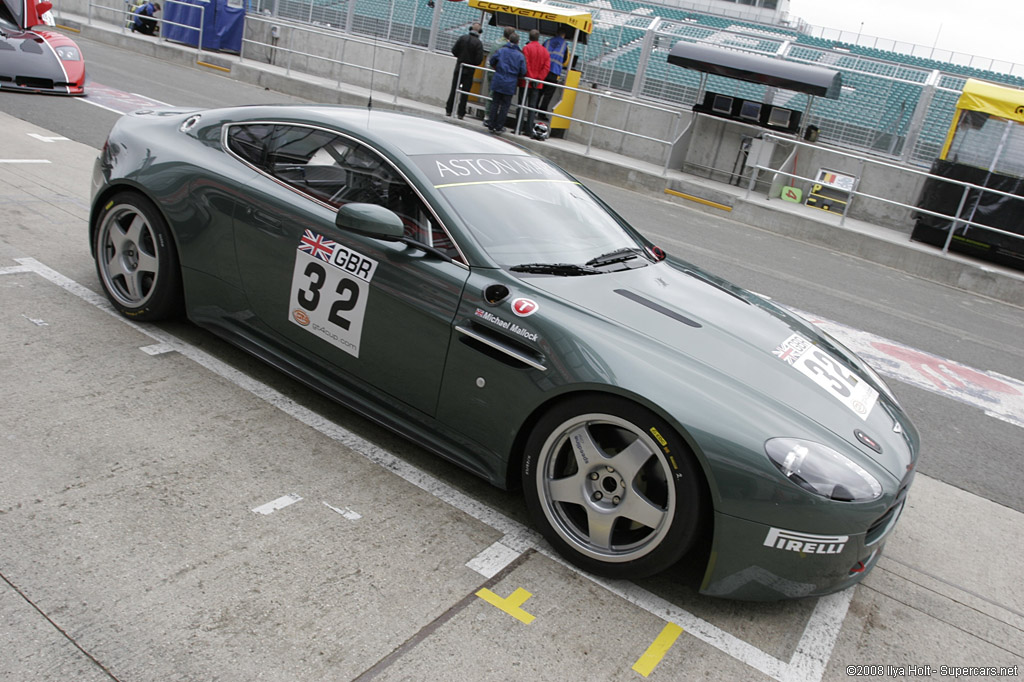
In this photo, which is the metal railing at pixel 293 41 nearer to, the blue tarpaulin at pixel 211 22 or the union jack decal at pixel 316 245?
the blue tarpaulin at pixel 211 22

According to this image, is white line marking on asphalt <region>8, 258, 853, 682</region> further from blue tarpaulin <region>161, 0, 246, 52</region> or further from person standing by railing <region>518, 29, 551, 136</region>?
blue tarpaulin <region>161, 0, 246, 52</region>

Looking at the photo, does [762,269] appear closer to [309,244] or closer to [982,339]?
[982,339]

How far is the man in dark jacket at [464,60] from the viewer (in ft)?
57.2

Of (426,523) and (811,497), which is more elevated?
(811,497)

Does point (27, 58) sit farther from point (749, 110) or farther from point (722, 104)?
point (749, 110)

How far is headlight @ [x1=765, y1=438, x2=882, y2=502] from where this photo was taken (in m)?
2.80

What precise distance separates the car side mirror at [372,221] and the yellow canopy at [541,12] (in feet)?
→ 52.7

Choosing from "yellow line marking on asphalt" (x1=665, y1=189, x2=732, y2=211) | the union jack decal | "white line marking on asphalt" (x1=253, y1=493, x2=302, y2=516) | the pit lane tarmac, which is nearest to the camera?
the pit lane tarmac

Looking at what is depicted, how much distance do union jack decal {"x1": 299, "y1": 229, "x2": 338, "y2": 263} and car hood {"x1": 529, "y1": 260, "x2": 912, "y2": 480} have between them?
1006mm

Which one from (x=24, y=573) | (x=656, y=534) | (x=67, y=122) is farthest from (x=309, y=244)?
(x=67, y=122)

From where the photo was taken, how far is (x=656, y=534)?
9.70 feet

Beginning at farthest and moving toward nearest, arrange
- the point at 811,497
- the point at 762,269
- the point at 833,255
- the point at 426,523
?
the point at 833,255
the point at 762,269
the point at 426,523
the point at 811,497

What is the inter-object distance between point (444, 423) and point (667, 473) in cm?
100

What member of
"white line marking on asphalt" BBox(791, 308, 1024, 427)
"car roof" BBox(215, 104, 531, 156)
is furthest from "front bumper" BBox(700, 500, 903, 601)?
"white line marking on asphalt" BBox(791, 308, 1024, 427)
